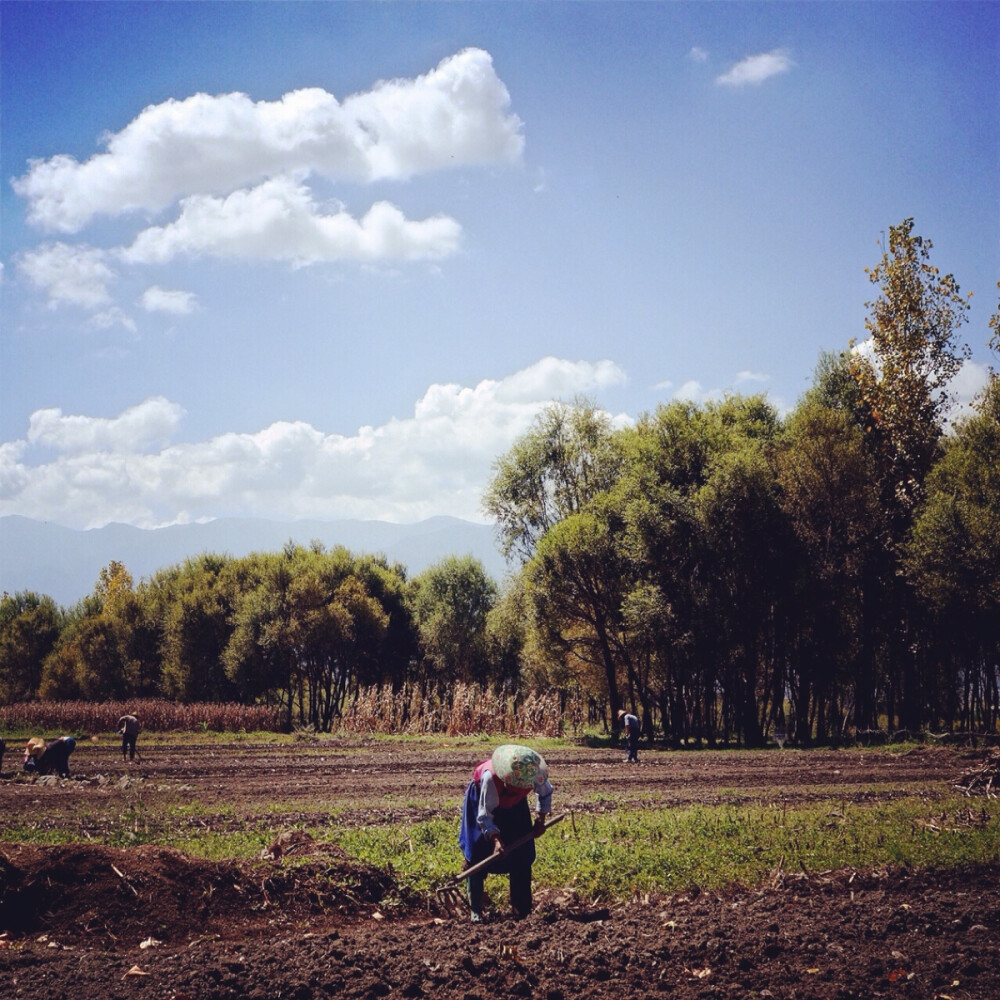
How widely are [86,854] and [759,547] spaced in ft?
111

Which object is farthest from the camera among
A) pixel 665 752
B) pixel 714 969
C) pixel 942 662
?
pixel 942 662

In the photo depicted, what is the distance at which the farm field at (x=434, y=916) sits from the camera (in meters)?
8.23

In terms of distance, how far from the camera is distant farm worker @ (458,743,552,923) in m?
9.68

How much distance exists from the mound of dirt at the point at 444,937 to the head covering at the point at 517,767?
1620 mm

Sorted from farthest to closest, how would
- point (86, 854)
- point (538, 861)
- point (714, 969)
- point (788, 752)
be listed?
Result: 1. point (788, 752)
2. point (538, 861)
3. point (86, 854)
4. point (714, 969)

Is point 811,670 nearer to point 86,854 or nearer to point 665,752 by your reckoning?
point 665,752

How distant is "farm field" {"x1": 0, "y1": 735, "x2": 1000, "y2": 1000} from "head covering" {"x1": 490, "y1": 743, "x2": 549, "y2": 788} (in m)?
1.61

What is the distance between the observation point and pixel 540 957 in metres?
8.79

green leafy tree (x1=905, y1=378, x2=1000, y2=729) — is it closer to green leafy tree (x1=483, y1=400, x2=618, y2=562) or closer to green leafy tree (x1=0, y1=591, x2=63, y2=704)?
green leafy tree (x1=483, y1=400, x2=618, y2=562)

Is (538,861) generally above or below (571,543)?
below

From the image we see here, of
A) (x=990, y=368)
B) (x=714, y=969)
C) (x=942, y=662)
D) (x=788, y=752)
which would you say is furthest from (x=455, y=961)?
(x=942, y=662)

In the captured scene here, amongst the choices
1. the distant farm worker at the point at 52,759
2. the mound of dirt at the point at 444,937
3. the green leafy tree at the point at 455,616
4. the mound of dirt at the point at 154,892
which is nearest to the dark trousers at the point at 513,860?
the mound of dirt at the point at 444,937

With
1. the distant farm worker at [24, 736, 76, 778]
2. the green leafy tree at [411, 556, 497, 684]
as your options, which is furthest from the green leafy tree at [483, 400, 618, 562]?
the distant farm worker at [24, 736, 76, 778]

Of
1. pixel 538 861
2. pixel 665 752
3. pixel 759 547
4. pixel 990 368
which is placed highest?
pixel 990 368
